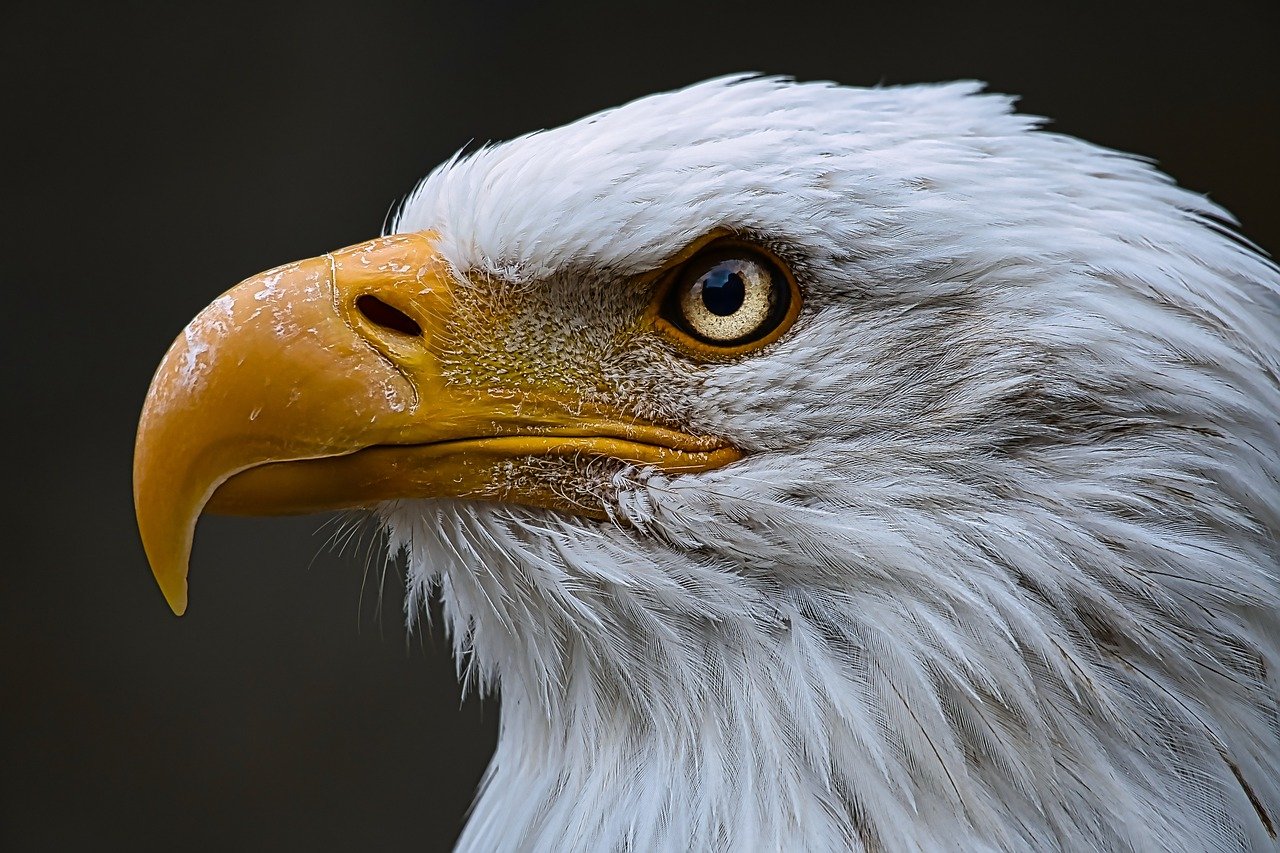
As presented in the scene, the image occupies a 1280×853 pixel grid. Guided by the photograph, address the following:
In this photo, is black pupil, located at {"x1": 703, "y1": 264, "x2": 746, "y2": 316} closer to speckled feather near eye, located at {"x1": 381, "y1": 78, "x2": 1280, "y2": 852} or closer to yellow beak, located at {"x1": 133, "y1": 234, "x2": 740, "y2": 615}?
speckled feather near eye, located at {"x1": 381, "y1": 78, "x2": 1280, "y2": 852}

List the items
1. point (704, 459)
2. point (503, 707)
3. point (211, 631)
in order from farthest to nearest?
point (211, 631)
point (503, 707)
point (704, 459)

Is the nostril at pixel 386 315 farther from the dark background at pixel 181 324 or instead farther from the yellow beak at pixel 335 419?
the dark background at pixel 181 324

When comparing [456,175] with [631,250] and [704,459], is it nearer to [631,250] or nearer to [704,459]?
[631,250]

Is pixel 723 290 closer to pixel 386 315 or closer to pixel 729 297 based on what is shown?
pixel 729 297

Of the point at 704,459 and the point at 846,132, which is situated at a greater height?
the point at 846,132

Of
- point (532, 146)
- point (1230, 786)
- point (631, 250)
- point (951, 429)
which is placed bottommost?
point (1230, 786)

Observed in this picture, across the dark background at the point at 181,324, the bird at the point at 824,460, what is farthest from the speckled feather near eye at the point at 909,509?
the dark background at the point at 181,324

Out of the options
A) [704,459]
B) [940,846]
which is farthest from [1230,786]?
[704,459]
